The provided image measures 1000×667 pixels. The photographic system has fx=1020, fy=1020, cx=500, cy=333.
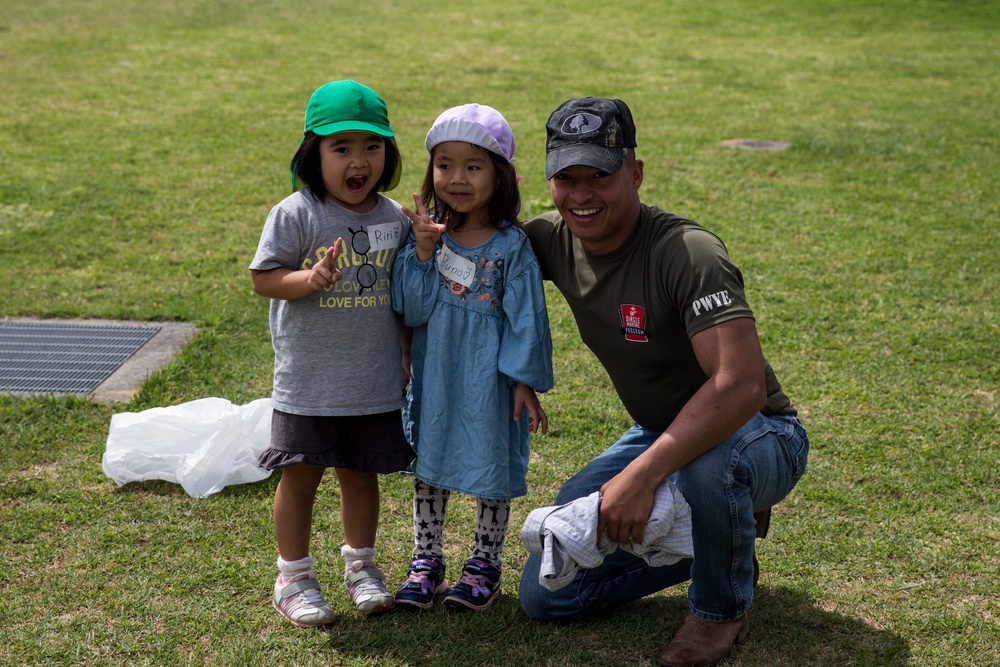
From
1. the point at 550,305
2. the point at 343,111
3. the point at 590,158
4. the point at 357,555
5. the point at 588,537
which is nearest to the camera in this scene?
the point at 588,537

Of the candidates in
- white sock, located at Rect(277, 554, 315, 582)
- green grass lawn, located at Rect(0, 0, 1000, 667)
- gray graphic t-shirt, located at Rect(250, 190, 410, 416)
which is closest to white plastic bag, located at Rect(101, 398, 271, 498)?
green grass lawn, located at Rect(0, 0, 1000, 667)

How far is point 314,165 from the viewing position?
9.59ft

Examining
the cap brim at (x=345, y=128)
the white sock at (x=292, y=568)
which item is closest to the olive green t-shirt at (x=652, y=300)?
the cap brim at (x=345, y=128)

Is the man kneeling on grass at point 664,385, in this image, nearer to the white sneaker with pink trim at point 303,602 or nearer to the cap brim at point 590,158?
the cap brim at point 590,158

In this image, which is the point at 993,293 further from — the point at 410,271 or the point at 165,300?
the point at 165,300

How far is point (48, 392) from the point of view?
438 centimetres

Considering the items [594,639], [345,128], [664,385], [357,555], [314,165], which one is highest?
[345,128]

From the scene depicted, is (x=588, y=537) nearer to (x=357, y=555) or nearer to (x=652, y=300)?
(x=652, y=300)

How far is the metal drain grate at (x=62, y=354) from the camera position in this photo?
14.7 feet

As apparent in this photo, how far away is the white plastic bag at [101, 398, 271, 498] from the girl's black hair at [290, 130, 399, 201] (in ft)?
3.99

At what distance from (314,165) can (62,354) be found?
7.99 feet

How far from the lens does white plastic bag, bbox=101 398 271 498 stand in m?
3.65

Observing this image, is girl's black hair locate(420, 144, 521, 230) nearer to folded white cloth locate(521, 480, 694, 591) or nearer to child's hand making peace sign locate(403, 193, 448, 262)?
child's hand making peace sign locate(403, 193, 448, 262)

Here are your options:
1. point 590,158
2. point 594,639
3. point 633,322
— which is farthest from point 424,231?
point 594,639
